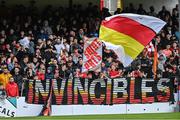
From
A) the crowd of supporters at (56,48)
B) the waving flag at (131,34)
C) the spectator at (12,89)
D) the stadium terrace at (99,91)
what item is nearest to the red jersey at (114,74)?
the crowd of supporters at (56,48)

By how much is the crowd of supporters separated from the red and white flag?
0.86 ft

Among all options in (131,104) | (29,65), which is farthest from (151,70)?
(29,65)

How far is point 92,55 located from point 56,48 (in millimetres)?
1844

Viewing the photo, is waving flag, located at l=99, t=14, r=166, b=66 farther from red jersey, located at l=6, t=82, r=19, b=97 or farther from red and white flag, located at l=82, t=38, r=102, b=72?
red and white flag, located at l=82, t=38, r=102, b=72

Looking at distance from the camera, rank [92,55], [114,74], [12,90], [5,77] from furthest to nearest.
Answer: [92,55], [114,74], [5,77], [12,90]

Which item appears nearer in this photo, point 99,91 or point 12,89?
point 12,89

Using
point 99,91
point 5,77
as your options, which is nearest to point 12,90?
point 5,77

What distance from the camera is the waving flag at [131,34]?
1549 centimetres

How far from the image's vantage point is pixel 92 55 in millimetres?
23219

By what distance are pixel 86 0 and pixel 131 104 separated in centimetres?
1233

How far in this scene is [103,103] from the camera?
20.9 meters

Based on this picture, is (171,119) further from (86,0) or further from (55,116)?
(86,0)

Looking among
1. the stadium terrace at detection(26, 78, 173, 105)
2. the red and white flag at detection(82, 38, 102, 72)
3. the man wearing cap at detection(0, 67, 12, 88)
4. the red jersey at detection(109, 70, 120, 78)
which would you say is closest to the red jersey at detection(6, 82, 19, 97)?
the man wearing cap at detection(0, 67, 12, 88)

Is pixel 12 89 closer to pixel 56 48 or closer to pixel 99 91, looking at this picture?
pixel 99 91
